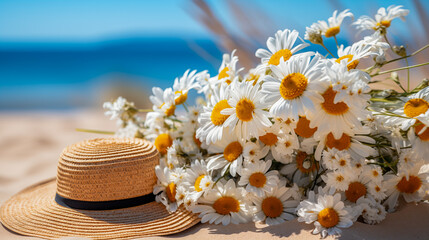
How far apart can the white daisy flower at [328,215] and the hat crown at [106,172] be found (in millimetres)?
570

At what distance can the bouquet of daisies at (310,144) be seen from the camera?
1124 mm

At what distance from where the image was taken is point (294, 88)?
112cm

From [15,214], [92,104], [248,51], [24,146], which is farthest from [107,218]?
[92,104]

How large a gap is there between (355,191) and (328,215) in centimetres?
14

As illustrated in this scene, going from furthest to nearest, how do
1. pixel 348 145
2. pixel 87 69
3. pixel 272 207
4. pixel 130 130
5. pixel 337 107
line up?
1. pixel 87 69
2. pixel 130 130
3. pixel 272 207
4. pixel 348 145
5. pixel 337 107

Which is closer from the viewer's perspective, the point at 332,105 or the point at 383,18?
the point at 332,105

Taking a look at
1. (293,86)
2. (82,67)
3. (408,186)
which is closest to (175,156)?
(293,86)

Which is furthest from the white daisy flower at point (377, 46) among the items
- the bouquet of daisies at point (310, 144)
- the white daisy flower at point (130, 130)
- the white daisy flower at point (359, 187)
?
the white daisy flower at point (130, 130)

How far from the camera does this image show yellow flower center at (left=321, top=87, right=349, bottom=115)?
3.64ft

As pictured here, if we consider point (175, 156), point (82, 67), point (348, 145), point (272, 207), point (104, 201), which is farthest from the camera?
point (82, 67)

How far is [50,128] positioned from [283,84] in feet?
10.2

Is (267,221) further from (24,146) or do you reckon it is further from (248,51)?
(24,146)

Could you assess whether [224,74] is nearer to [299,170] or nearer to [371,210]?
[299,170]

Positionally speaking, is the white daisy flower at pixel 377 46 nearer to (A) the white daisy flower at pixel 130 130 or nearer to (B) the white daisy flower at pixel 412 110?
(B) the white daisy flower at pixel 412 110
